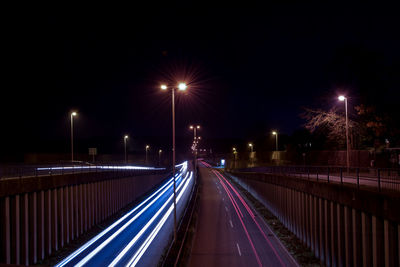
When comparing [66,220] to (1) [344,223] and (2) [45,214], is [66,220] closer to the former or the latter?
(2) [45,214]

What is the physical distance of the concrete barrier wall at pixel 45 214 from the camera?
51.0 ft

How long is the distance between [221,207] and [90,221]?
15890 millimetres

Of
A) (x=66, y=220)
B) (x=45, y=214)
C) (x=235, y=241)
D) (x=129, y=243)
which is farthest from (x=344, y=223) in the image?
(x=66, y=220)

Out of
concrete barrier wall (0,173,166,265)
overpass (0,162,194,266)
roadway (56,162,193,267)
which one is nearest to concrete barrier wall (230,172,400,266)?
roadway (56,162,193,267)

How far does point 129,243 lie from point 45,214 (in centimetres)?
543

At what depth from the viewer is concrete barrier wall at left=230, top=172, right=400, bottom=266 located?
452 inches

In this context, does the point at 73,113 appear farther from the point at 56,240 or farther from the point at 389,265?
the point at 389,265

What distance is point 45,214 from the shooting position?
733 inches

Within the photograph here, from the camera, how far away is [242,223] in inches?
1076

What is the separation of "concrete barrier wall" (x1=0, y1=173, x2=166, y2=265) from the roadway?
1583 mm

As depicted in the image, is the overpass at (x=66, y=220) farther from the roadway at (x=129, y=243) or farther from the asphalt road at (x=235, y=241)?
the asphalt road at (x=235, y=241)

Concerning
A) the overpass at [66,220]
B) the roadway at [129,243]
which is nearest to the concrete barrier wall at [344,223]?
the roadway at [129,243]

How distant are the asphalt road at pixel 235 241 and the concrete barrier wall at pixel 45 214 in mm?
8502

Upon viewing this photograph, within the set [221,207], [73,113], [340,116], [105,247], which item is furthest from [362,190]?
[73,113]
